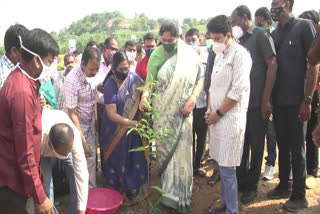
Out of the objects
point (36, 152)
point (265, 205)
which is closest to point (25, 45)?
point (36, 152)

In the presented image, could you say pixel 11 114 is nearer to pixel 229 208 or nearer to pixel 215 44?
pixel 215 44

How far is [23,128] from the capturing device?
1.78 metres

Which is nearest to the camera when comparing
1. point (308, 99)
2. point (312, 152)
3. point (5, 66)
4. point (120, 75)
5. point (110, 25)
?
point (308, 99)

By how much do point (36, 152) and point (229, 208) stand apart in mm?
1884

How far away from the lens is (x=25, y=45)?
1.93 m

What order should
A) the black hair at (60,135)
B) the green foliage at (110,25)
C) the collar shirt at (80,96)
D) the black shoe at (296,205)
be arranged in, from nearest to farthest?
1. the black hair at (60,135)
2. the black shoe at (296,205)
3. the collar shirt at (80,96)
4. the green foliage at (110,25)

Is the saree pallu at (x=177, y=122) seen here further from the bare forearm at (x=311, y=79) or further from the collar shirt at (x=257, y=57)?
the bare forearm at (x=311, y=79)

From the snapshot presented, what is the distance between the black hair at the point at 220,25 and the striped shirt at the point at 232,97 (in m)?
0.17

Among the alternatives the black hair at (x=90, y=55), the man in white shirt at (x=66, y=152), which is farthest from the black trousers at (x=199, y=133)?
the man in white shirt at (x=66, y=152)

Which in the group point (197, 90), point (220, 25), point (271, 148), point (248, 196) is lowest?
point (248, 196)

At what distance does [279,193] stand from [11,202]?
281 cm

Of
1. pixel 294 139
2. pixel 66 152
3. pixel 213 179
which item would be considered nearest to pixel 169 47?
pixel 66 152

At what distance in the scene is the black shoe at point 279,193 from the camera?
325 cm

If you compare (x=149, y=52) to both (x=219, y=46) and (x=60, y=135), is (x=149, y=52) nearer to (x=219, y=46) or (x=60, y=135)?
(x=219, y=46)
